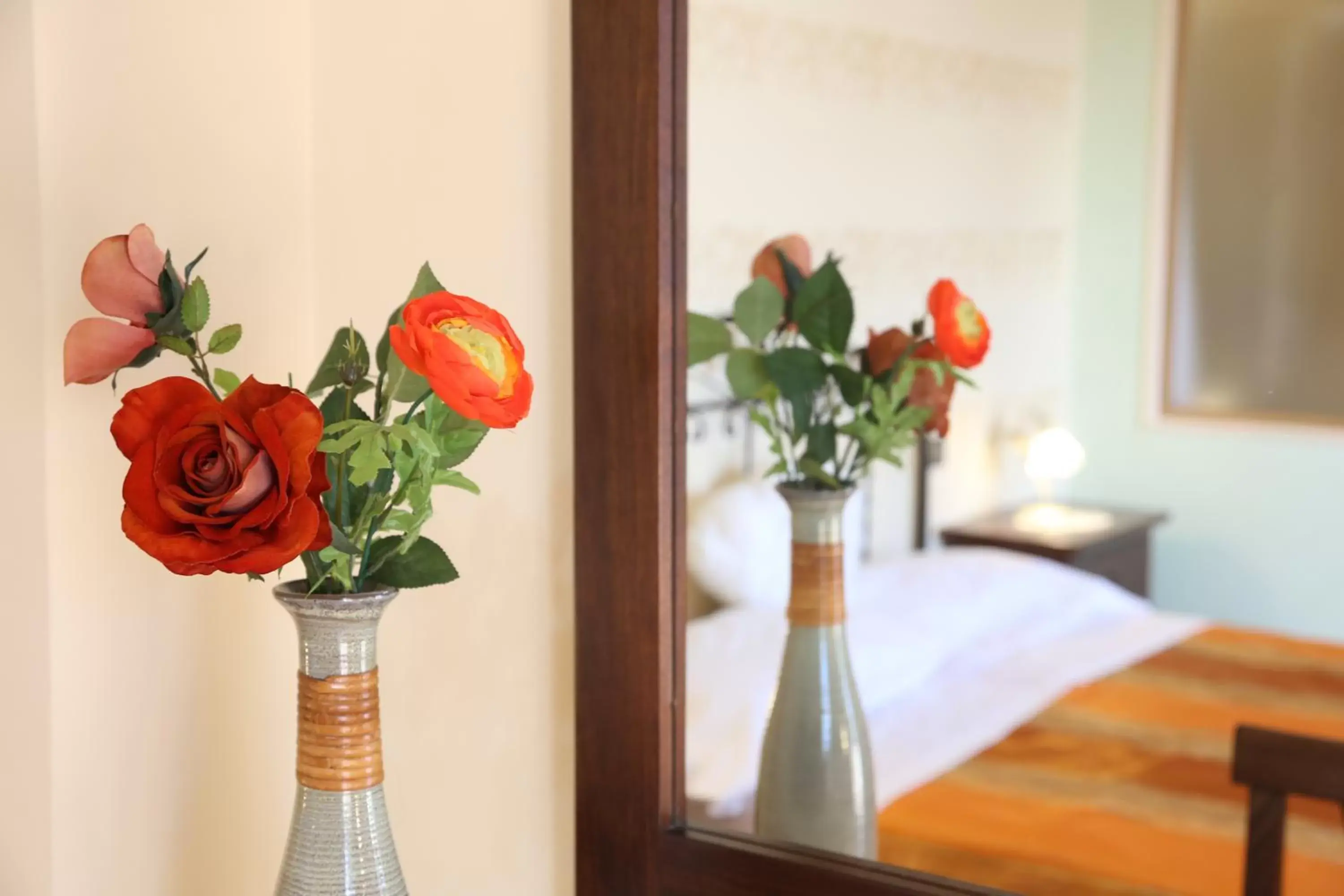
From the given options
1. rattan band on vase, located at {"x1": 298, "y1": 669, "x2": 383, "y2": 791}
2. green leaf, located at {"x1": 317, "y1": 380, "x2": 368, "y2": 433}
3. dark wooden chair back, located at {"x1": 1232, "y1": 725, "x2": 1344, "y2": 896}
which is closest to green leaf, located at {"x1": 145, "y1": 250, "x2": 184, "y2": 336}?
green leaf, located at {"x1": 317, "y1": 380, "x2": 368, "y2": 433}

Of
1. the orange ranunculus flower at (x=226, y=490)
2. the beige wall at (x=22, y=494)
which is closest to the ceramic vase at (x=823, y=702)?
the orange ranunculus flower at (x=226, y=490)

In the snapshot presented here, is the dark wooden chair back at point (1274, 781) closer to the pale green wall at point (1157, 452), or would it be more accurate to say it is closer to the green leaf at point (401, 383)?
the pale green wall at point (1157, 452)

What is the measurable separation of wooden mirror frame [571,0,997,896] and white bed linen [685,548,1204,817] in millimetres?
41

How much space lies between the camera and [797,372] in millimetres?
1104

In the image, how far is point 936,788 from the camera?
1053 millimetres

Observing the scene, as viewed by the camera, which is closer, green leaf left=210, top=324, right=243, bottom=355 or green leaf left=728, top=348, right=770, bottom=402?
green leaf left=210, top=324, right=243, bottom=355

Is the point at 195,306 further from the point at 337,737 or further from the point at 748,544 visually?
the point at 748,544

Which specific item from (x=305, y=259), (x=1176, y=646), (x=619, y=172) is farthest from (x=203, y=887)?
(x=1176, y=646)

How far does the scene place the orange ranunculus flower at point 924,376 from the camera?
106cm

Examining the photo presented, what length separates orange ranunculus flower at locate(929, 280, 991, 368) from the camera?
1033 mm

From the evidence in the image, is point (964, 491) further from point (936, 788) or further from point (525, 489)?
point (525, 489)

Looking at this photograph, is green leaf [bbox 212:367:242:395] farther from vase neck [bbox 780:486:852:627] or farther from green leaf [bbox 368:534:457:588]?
vase neck [bbox 780:486:852:627]

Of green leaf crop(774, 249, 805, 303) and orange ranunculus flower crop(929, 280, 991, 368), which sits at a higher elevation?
green leaf crop(774, 249, 805, 303)

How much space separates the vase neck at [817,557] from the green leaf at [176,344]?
16.9 inches
